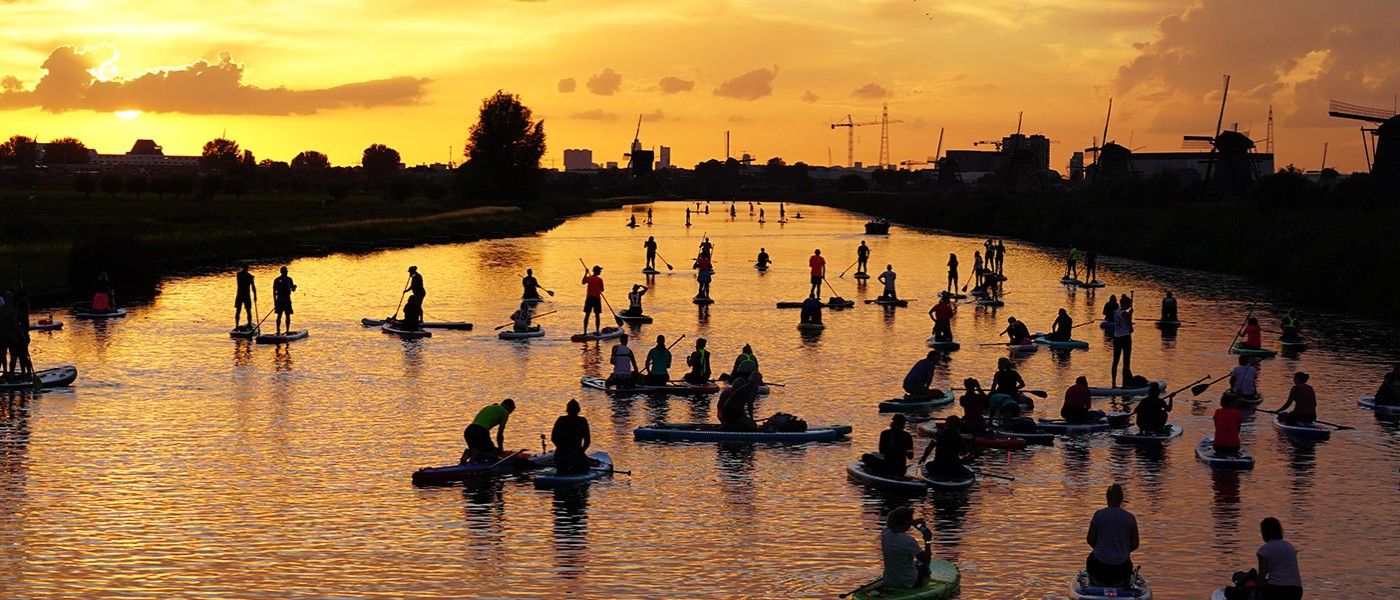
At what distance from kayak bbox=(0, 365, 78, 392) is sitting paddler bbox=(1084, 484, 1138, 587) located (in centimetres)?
2970

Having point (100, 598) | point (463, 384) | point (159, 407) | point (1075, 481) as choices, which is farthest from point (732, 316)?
point (100, 598)

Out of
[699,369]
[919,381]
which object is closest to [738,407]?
[919,381]

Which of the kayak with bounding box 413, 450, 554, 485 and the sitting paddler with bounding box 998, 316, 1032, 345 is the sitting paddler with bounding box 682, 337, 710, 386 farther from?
the sitting paddler with bounding box 998, 316, 1032, 345

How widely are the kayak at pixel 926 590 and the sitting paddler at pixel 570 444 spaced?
8567mm

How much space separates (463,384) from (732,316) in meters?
22.5

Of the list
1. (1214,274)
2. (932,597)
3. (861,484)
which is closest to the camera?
(932,597)

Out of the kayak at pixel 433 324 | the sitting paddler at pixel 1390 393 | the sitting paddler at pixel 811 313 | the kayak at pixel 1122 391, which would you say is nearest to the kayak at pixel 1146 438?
the kayak at pixel 1122 391

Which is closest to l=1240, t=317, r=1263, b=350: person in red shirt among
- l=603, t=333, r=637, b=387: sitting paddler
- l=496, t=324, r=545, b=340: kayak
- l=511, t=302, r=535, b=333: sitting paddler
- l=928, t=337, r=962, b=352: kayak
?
l=928, t=337, r=962, b=352: kayak

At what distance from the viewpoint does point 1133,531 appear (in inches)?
778

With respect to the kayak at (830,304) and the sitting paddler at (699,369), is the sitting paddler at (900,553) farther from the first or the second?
the kayak at (830,304)

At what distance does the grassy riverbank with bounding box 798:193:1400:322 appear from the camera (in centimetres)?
7012

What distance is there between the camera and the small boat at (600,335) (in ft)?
171

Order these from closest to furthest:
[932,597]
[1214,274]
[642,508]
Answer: [932,597], [642,508], [1214,274]

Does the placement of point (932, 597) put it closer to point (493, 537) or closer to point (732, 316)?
point (493, 537)
